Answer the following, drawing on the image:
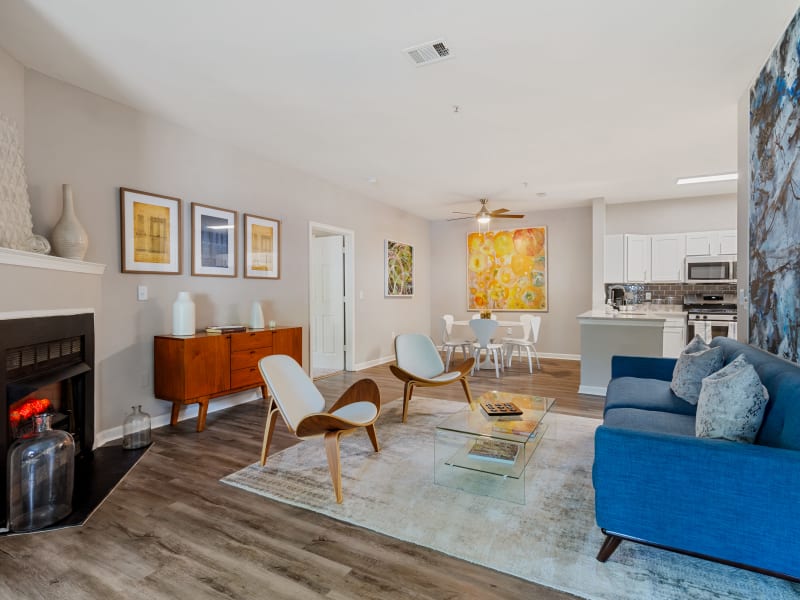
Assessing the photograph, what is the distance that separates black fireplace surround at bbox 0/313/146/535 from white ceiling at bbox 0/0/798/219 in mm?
1697

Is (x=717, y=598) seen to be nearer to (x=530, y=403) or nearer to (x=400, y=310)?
(x=530, y=403)

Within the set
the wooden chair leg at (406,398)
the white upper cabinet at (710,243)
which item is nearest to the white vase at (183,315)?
the wooden chair leg at (406,398)

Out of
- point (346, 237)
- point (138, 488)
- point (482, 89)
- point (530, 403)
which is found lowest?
point (138, 488)

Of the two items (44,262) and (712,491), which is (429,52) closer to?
(44,262)

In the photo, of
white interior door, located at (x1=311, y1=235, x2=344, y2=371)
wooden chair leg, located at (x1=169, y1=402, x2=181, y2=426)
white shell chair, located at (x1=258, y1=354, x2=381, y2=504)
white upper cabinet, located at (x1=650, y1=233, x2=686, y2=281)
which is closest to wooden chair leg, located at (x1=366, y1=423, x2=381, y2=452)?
white shell chair, located at (x1=258, y1=354, x2=381, y2=504)

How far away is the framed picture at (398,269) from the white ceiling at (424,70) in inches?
100

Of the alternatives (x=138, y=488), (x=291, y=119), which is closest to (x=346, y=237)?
(x=291, y=119)

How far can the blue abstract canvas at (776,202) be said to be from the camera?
7.66 ft

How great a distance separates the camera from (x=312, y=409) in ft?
9.68

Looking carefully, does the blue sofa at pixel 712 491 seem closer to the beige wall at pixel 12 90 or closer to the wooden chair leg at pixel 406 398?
the wooden chair leg at pixel 406 398

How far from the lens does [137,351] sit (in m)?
3.62

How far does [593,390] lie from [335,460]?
358cm

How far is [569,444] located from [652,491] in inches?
62.7

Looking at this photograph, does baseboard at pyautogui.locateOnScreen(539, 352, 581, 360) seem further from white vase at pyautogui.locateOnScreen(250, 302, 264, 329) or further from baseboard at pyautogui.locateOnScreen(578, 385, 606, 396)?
white vase at pyautogui.locateOnScreen(250, 302, 264, 329)
